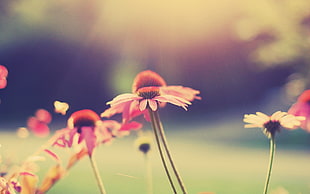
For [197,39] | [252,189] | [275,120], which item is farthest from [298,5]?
[275,120]

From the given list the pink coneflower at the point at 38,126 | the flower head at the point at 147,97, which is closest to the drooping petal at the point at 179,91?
the flower head at the point at 147,97

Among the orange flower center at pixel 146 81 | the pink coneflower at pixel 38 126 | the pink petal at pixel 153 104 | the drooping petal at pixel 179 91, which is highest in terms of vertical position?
the pink coneflower at pixel 38 126

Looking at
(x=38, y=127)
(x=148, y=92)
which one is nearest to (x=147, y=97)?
(x=148, y=92)

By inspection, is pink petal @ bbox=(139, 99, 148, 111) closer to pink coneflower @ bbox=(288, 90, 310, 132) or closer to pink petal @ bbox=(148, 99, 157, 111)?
pink petal @ bbox=(148, 99, 157, 111)

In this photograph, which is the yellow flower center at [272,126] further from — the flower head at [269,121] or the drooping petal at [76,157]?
the drooping petal at [76,157]

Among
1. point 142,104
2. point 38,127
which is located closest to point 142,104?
point 142,104

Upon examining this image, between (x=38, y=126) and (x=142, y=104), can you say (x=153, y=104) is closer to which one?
(x=142, y=104)

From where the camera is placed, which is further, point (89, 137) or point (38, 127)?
point (38, 127)
